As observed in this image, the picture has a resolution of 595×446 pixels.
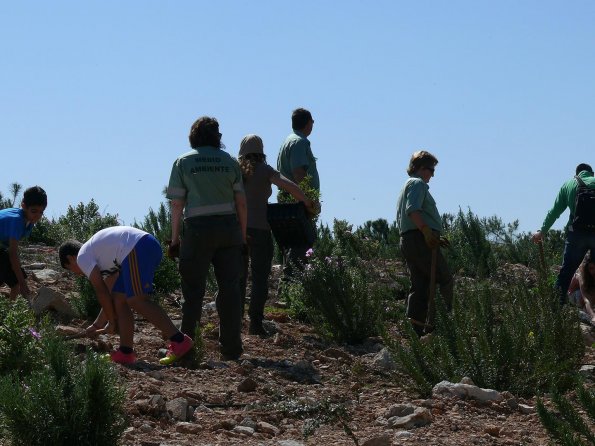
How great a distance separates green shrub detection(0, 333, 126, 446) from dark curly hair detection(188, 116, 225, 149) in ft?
10.9

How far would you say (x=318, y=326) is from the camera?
10.1 metres

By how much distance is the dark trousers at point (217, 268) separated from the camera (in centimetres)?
847

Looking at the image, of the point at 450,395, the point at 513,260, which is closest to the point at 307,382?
the point at 450,395

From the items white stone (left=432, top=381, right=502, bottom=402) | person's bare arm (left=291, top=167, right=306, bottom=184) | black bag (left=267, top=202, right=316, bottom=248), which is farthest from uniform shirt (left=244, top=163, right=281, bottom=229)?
white stone (left=432, top=381, right=502, bottom=402)

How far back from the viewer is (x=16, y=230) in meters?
9.67

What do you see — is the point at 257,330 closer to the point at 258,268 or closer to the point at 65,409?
the point at 258,268

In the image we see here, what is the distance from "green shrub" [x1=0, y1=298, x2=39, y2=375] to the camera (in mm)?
6688

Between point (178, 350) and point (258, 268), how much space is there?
220 cm

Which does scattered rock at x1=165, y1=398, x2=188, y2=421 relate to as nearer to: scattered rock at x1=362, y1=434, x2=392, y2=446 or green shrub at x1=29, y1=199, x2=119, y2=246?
scattered rock at x1=362, y1=434, x2=392, y2=446

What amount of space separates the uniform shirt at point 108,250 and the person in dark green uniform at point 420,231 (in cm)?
271

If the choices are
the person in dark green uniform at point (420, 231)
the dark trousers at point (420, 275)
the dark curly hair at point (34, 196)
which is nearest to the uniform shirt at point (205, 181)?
the dark curly hair at point (34, 196)

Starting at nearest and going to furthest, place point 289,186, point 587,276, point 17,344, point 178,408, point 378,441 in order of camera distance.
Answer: point 378,441
point 178,408
point 17,344
point 289,186
point 587,276

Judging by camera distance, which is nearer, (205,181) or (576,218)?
(205,181)

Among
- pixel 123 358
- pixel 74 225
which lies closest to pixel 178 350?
pixel 123 358
